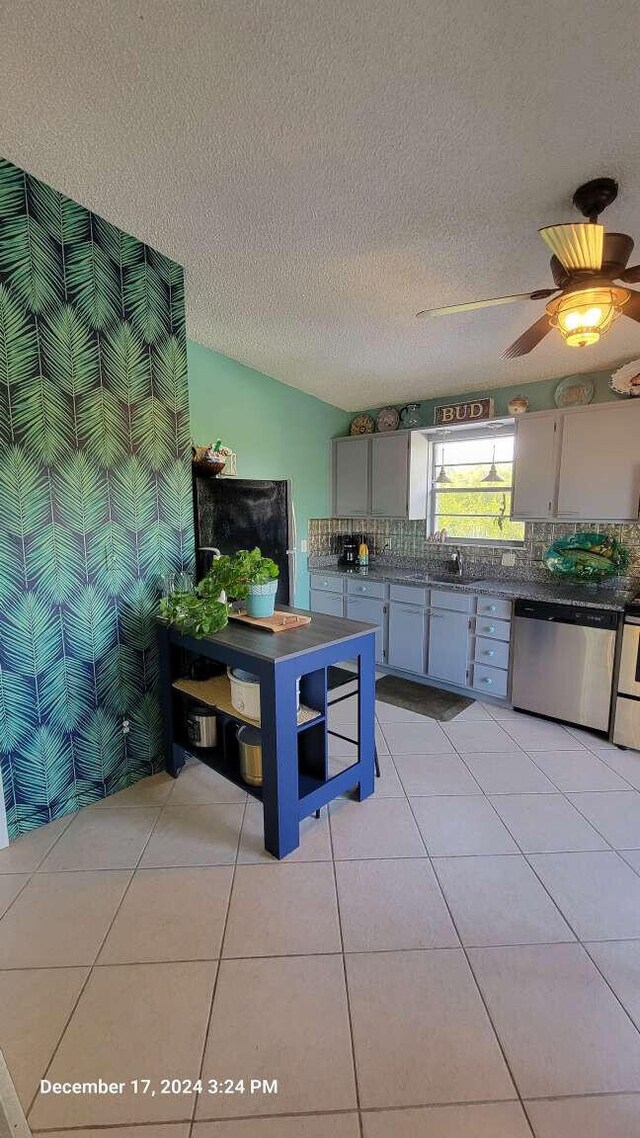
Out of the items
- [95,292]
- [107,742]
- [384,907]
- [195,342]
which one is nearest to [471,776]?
[384,907]

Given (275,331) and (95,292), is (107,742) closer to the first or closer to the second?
(95,292)

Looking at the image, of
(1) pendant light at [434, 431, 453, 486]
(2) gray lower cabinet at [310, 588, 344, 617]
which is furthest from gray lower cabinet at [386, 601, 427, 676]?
(1) pendant light at [434, 431, 453, 486]

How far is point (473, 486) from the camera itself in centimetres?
413

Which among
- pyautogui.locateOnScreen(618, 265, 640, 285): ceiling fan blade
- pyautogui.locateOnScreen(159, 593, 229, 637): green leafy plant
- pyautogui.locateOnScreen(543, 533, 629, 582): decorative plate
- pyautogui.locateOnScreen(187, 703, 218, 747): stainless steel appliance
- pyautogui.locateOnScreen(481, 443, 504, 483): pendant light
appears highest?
pyautogui.locateOnScreen(618, 265, 640, 285): ceiling fan blade

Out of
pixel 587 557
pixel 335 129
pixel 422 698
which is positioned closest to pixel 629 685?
pixel 587 557

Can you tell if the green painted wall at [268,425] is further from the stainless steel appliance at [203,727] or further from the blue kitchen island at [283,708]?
the stainless steel appliance at [203,727]

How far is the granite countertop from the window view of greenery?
1.56 ft

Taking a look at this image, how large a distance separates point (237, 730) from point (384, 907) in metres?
0.95

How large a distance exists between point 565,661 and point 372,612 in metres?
1.61

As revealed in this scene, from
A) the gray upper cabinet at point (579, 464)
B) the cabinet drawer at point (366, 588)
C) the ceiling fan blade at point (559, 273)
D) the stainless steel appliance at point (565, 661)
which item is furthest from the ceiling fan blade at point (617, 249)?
the cabinet drawer at point (366, 588)

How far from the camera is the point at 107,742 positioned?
7.89 feet

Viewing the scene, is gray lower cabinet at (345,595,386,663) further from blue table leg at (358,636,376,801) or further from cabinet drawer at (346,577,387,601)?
blue table leg at (358,636,376,801)

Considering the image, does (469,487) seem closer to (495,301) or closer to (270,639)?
(495,301)

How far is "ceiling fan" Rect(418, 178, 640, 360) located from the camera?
1483mm
